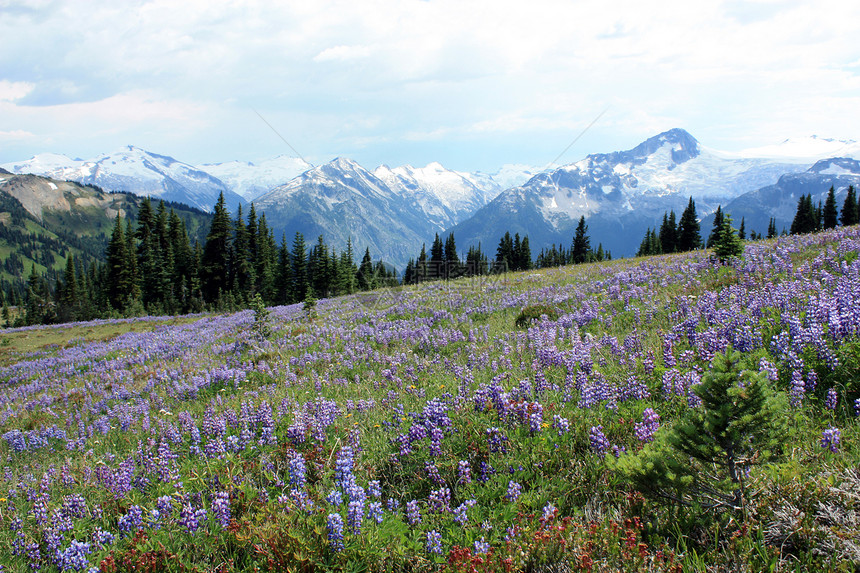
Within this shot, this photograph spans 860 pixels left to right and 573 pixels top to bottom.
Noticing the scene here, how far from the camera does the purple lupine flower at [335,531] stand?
308 centimetres

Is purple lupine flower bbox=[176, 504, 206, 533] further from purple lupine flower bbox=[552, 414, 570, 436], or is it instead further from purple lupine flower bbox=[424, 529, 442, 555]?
purple lupine flower bbox=[552, 414, 570, 436]

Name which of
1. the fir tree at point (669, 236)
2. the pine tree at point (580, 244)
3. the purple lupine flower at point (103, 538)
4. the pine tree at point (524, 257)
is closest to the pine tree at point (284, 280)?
the pine tree at point (524, 257)

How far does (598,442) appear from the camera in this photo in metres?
4.06

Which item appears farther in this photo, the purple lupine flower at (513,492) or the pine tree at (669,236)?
the pine tree at (669,236)

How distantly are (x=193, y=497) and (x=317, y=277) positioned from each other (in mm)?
68298

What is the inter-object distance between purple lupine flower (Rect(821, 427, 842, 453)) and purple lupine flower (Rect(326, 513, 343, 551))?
3903 mm

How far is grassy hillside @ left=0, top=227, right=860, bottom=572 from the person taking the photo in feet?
9.63

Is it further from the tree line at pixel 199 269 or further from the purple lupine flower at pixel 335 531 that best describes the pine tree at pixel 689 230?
the purple lupine flower at pixel 335 531

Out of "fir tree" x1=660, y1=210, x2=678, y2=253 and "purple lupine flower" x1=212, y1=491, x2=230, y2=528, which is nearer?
"purple lupine flower" x1=212, y1=491, x2=230, y2=528

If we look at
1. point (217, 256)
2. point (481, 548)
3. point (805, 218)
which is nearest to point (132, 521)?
point (481, 548)

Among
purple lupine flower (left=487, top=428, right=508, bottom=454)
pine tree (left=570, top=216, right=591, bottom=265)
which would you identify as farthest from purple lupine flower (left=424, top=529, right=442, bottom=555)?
pine tree (left=570, top=216, right=591, bottom=265)

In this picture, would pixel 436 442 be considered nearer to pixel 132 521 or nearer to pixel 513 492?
pixel 513 492

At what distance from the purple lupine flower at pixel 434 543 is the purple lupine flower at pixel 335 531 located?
0.66 meters

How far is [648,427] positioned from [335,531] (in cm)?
303
